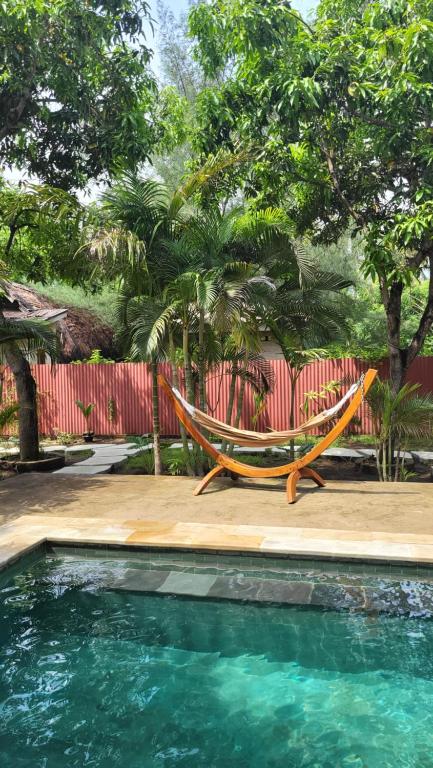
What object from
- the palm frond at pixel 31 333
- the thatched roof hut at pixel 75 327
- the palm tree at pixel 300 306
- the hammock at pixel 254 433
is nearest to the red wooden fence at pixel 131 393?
the thatched roof hut at pixel 75 327

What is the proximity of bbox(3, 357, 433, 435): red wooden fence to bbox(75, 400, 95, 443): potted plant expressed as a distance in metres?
0.16

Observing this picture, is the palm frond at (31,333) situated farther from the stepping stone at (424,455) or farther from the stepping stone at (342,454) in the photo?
the stepping stone at (424,455)

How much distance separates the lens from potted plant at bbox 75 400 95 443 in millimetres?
12703

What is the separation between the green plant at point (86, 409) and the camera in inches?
510

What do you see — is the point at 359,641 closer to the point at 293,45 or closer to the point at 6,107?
the point at 293,45

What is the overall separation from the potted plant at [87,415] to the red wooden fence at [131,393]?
0.16 metres

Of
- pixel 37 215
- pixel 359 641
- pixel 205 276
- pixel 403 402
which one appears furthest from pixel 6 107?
pixel 359 641

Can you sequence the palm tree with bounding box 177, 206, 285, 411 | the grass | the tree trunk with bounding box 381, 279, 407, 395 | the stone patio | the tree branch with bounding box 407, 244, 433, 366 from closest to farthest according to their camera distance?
1. the stone patio
2. the palm tree with bounding box 177, 206, 285, 411
3. the tree branch with bounding box 407, 244, 433, 366
4. the tree trunk with bounding box 381, 279, 407, 395
5. the grass

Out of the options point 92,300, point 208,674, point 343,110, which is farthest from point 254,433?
point 92,300

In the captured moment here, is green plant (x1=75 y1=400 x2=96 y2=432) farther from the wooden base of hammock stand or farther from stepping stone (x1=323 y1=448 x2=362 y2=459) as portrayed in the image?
the wooden base of hammock stand

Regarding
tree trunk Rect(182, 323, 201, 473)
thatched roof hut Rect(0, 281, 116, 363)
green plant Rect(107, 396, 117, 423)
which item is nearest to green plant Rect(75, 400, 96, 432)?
green plant Rect(107, 396, 117, 423)

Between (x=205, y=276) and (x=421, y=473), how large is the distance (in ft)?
13.9

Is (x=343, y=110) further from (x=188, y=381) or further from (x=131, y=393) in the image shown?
(x=131, y=393)

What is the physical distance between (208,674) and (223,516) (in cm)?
233
